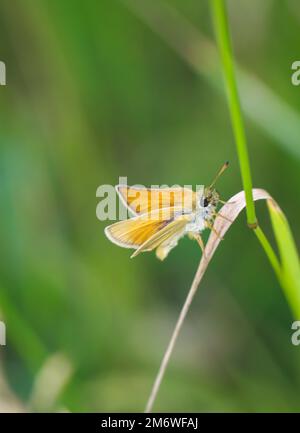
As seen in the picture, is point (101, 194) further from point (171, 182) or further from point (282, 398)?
point (282, 398)

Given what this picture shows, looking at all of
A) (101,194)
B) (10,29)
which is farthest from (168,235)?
(10,29)

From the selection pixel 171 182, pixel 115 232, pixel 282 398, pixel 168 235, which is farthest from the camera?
pixel 171 182

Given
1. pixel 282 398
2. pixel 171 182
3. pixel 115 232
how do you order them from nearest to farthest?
pixel 115 232 → pixel 282 398 → pixel 171 182

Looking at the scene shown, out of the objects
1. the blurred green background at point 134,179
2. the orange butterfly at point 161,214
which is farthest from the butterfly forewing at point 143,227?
the blurred green background at point 134,179

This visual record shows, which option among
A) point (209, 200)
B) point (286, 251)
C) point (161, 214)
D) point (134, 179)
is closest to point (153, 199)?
point (161, 214)

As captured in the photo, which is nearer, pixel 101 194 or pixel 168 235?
pixel 168 235

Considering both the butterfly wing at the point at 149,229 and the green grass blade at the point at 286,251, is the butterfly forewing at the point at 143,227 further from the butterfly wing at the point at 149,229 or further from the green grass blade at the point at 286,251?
the green grass blade at the point at 286,251

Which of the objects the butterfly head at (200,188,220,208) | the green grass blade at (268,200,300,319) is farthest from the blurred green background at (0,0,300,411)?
the green grass blade at (268,200,300,319)

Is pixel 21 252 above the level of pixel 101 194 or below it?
below

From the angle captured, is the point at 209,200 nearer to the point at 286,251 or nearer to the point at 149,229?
the point at 149,229
